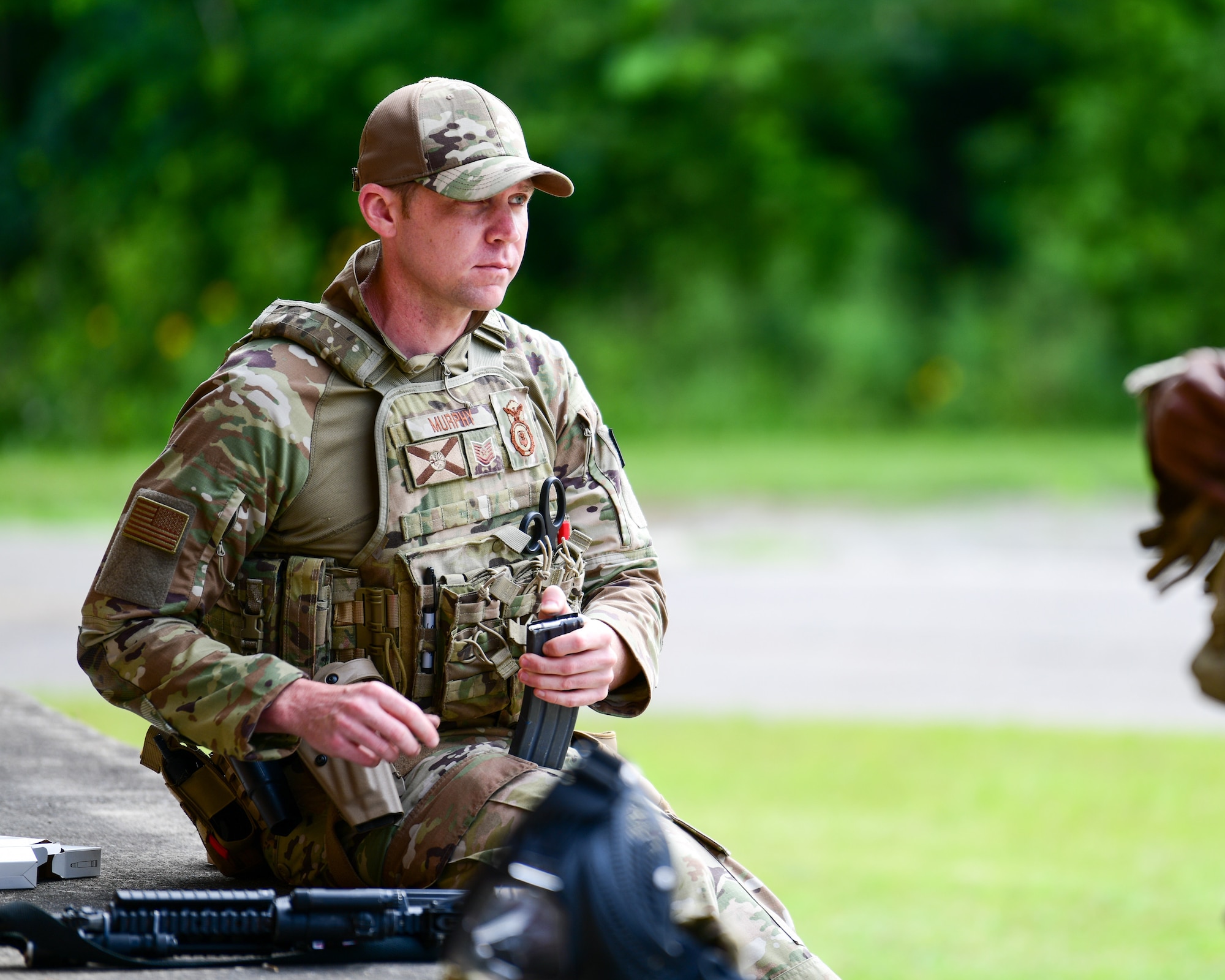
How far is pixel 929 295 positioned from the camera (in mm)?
19406

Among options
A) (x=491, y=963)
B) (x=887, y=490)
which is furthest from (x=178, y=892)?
(x=887, y=490)

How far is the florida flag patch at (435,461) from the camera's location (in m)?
2.63

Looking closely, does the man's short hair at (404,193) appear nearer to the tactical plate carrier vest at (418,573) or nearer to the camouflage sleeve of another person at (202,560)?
the tactical plate carrier vest at (418,573)

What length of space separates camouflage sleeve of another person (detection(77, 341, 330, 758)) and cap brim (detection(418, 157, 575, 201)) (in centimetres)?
36

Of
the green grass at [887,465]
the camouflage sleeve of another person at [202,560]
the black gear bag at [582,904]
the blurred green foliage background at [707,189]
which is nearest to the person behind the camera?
the black gear bag at [582,904]

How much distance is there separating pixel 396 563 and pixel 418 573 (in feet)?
0.12

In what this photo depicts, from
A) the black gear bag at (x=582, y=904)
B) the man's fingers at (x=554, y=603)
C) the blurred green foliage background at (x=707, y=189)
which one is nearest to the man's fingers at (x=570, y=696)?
the man's fingers at (x=554, y=603)

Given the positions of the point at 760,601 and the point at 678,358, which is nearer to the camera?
the point at 760,601

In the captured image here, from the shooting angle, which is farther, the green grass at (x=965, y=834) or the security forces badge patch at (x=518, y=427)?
the green grass at (x=965, y=834)

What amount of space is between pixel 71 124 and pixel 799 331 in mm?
8280

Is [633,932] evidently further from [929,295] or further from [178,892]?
[929,295]

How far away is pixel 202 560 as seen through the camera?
251 centimetres

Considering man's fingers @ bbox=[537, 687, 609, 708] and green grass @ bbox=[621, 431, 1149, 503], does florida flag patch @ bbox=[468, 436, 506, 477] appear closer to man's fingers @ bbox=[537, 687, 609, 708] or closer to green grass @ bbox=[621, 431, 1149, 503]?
man's fingers @ bbox=[537, 687, 609, 708]

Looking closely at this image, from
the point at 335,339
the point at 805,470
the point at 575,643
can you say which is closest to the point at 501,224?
the point at 335,339
